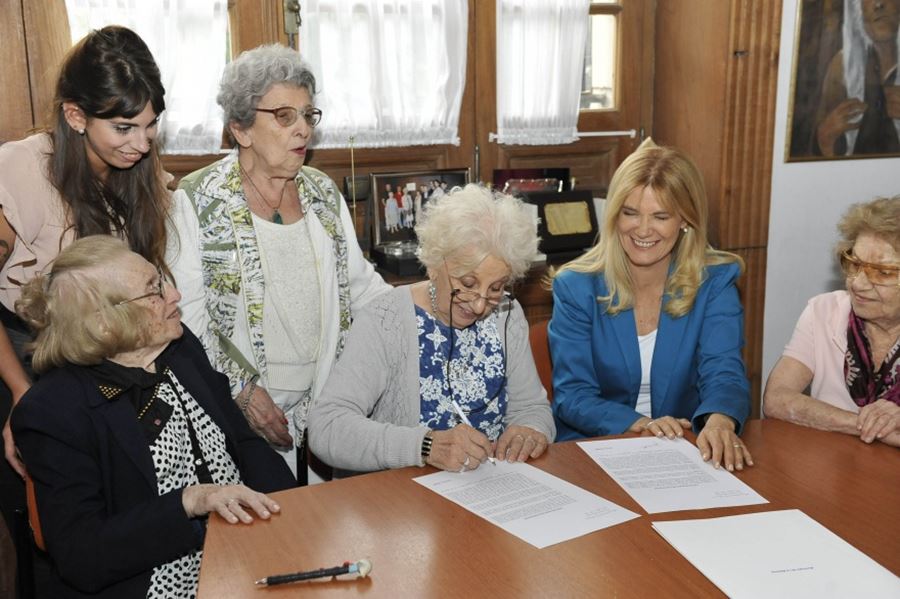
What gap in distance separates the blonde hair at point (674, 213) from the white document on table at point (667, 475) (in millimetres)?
558

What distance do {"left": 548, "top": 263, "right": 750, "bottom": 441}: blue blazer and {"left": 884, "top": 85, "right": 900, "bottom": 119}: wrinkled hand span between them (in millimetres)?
1799

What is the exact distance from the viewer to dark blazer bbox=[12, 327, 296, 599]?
171 cm

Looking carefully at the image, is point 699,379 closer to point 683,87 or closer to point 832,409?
point 832,409

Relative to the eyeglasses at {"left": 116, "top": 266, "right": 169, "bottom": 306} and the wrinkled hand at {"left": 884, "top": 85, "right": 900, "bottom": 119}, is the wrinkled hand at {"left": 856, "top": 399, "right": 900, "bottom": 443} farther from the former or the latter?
the wrinkled hand at {"left": 884, "top": 85, "right": 900, "bottom": 119}

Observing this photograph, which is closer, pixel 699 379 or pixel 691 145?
pixel 699 379

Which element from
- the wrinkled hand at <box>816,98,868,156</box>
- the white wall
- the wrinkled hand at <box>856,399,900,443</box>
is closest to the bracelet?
the wrinkled hand at <box>856,399,900,443</box>

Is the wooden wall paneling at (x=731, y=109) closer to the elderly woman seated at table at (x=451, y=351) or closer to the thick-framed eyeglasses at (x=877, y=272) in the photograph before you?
the thick-framed eyeglasses at (x=877, y=272)

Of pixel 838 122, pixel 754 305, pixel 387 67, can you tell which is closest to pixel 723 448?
pixel 754 305

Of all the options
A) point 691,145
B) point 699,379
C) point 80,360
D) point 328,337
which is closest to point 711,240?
point 691,145

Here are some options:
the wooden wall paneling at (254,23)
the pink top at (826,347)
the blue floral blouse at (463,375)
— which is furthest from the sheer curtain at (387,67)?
the pink top at (826,347)

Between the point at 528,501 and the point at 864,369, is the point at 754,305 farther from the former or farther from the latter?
the point at 528,501

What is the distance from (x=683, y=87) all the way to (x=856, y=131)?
0.78 metres

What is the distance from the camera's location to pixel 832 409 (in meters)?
2.16

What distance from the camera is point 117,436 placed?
1.80 metres
